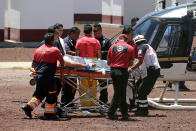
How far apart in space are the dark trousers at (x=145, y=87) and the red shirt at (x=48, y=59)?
192cm

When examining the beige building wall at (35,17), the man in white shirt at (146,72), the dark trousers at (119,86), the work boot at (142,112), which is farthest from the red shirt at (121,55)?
the beige building wall at (35,17)

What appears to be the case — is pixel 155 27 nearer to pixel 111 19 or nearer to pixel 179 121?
pixel 179 121

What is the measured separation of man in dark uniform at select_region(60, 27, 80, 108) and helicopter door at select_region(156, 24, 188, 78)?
6.25 ft

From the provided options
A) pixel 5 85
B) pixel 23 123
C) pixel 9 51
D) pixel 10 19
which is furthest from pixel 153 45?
pixel 10 19

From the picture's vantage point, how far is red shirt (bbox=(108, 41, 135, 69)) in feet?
34.8

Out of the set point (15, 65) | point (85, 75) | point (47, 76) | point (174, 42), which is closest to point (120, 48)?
point (85, 75)

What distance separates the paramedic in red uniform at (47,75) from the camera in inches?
415

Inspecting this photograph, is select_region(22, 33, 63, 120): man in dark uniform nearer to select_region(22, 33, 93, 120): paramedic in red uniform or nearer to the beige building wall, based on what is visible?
select_region(22, 33, 93, 120): paramedic in red uniform

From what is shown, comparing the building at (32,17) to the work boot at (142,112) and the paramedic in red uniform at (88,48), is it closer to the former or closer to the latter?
the paramedic in red uniform at (88,48)

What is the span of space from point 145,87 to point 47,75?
2134 mm

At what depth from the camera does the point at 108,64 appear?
10.8 meters

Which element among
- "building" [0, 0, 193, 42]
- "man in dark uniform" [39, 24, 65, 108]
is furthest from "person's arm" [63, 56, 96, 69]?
"building" [0, 0, 193, 42]

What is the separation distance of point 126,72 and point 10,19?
19467 mm

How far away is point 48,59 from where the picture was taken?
10.5m
